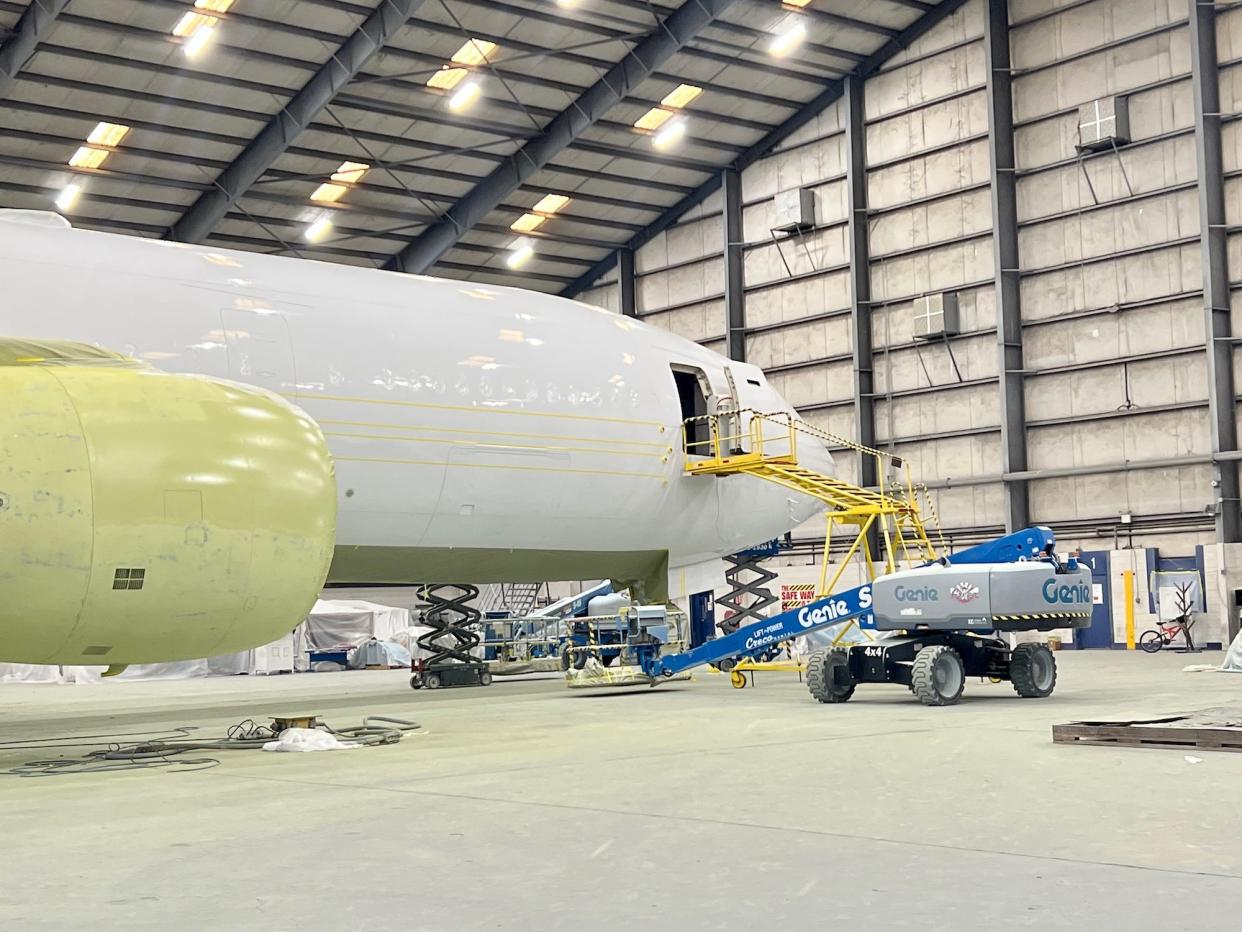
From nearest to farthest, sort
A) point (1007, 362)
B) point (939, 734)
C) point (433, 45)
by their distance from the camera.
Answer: point (939, 734), point (433, 45), point (1007, 362)

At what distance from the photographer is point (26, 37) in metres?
33.0

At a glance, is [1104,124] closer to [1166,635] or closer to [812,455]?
[1166,635]

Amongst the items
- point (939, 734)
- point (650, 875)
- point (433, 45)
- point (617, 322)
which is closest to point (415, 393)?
point (617, 322)

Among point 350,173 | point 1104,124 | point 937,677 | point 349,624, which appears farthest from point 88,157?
point 937,677

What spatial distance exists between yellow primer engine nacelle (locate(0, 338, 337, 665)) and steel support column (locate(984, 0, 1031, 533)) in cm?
3280

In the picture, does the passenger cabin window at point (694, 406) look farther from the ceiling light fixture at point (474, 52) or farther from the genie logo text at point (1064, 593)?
the ceiling light fixture at point (474, 52)

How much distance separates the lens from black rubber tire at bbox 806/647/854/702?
1784 centimetres

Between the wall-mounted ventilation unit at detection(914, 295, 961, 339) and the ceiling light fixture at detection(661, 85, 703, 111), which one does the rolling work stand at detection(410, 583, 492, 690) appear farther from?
the ceiling light fixture at detection(661, 85, 703, 111)

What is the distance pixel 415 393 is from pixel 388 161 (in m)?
25.1

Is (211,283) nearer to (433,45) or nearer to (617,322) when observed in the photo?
(617,322)

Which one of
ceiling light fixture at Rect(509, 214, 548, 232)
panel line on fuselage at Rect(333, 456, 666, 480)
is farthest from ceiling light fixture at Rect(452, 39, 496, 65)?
panel line on fuselage at Rect(333, 456, 666, 480)

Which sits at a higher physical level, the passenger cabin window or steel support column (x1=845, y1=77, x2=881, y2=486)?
steel support column (x1=845, y1=77, x2=881, y2=486)

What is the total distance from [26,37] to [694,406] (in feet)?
65.0

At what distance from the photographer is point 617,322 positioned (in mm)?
23500
